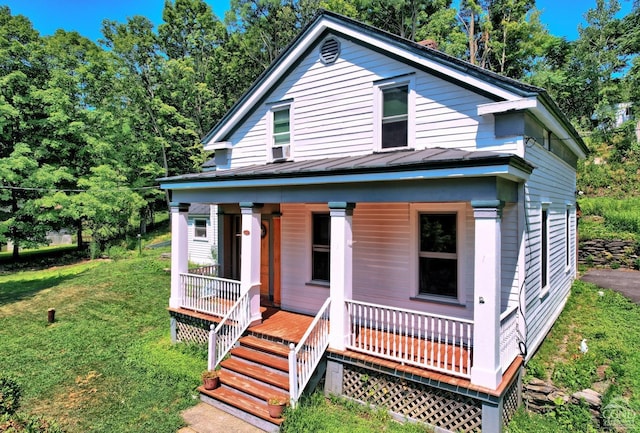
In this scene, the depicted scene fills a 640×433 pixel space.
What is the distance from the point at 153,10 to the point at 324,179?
118 ft

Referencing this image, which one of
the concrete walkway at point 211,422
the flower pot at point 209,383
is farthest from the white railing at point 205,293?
the concrete walkway at point 211,422

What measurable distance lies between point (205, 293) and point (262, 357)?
9.14ft

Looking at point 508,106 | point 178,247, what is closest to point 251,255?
point 178,247

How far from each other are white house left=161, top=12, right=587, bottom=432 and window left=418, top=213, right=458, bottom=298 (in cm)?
3

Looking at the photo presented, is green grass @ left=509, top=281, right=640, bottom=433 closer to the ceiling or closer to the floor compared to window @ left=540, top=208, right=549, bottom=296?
closer to the floor

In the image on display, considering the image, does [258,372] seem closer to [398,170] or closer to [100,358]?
[100,358]

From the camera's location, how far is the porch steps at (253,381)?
6074 mm

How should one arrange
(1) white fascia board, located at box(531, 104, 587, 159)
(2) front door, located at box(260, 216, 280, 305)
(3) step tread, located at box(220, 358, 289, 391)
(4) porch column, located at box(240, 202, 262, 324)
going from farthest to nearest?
(2) front door, located at box(260, 216, 280, 305) < (4) porch column, located at box(240, 202, 262, 324) < (1) white fascia board, located at box(531, 104, 587, 159) < (3) step tread, located at box(220, 358, 289, 391)

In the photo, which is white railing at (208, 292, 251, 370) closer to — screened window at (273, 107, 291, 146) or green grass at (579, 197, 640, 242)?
screened window at (273, 107, 291, 146)

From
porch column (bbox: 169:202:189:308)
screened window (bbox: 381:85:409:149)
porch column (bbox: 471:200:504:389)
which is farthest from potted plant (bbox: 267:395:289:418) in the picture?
screened window (bbox: 381:85:409:149)

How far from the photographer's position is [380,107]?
312 inches

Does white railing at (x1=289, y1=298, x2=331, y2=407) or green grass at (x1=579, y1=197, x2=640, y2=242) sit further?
green grass at (x1=579, y1=197, x2=640, y2=242)

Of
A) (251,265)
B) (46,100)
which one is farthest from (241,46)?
(251,265)

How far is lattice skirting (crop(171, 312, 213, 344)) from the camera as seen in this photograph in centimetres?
873
